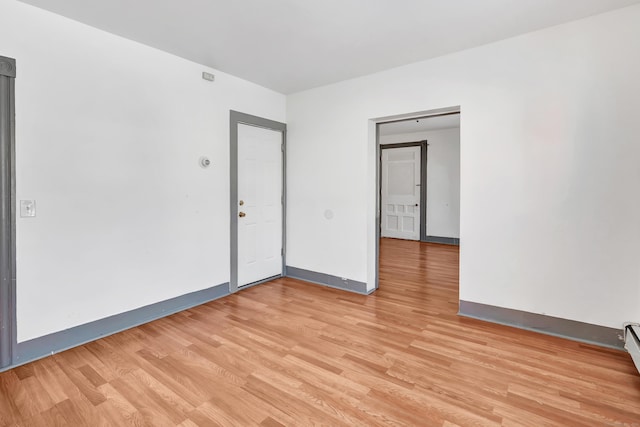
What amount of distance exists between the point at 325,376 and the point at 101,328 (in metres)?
2.09

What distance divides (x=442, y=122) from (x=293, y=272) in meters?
4.57

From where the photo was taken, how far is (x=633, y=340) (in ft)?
7.54

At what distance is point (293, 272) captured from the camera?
4.64 metres

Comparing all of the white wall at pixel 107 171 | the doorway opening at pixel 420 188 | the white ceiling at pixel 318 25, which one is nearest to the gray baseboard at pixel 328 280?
the white wall at pixel 107 171

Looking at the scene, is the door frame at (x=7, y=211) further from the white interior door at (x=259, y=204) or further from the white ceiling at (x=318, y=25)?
the white interior door at (x=259, y=204)

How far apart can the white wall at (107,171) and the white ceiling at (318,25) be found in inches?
10.1

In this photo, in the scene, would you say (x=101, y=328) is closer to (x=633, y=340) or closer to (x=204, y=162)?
(x=204, y=162)

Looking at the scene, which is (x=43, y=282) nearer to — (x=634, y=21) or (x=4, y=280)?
(x=4, y=280)

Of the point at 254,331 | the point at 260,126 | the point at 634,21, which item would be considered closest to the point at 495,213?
the point at 634,21

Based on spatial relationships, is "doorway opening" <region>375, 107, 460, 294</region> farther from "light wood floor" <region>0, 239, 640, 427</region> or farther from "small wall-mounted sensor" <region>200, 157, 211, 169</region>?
"small wall-mounted sensor" <region>200, 157, 211, 169</region>

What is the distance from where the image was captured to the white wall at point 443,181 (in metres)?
7.17

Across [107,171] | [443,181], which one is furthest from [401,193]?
[107,171]

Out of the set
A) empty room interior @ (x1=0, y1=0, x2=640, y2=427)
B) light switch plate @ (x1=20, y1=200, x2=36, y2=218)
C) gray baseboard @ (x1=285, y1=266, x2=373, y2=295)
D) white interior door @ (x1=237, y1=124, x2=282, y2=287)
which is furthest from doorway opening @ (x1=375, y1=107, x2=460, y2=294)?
light switch plate @ (x1=20, y1=200, x2=36, y2=218)

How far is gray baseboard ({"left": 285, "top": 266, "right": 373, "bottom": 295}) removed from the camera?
4000 millimetres
